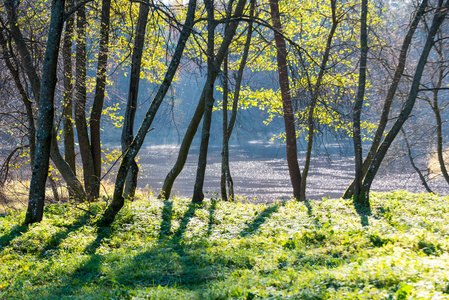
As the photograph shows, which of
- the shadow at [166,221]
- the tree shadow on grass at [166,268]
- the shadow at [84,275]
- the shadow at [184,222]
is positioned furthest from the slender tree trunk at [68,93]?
the tree shadow on grass at [166,268]

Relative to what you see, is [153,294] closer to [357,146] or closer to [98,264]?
[98,264]

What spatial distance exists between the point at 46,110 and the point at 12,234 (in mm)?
2387

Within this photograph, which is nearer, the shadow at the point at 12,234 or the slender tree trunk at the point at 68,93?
the shadow at the point at 12,234

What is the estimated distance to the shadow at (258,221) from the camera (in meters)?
7.84

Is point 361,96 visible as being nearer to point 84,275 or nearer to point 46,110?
point 46,110

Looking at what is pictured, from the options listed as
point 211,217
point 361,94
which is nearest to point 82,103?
point 211,217

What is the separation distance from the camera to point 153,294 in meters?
4.14

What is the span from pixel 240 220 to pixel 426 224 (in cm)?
395

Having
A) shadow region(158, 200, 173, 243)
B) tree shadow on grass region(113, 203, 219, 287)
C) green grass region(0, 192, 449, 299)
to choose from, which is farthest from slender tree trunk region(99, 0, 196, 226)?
tree shadow on grass region(113, 203, 219, 287)

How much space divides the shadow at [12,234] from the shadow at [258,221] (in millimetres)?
4199

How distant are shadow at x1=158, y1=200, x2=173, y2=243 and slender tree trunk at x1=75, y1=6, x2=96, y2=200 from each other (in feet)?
8.30

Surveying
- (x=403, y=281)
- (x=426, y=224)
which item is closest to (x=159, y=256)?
(x=403, y=281)

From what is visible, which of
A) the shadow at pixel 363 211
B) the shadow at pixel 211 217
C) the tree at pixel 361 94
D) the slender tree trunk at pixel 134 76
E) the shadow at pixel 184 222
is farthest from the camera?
the tree at pixel 361 94

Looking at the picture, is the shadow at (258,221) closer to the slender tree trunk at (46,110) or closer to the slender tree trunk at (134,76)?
the slender tree trunk at (134,76)
